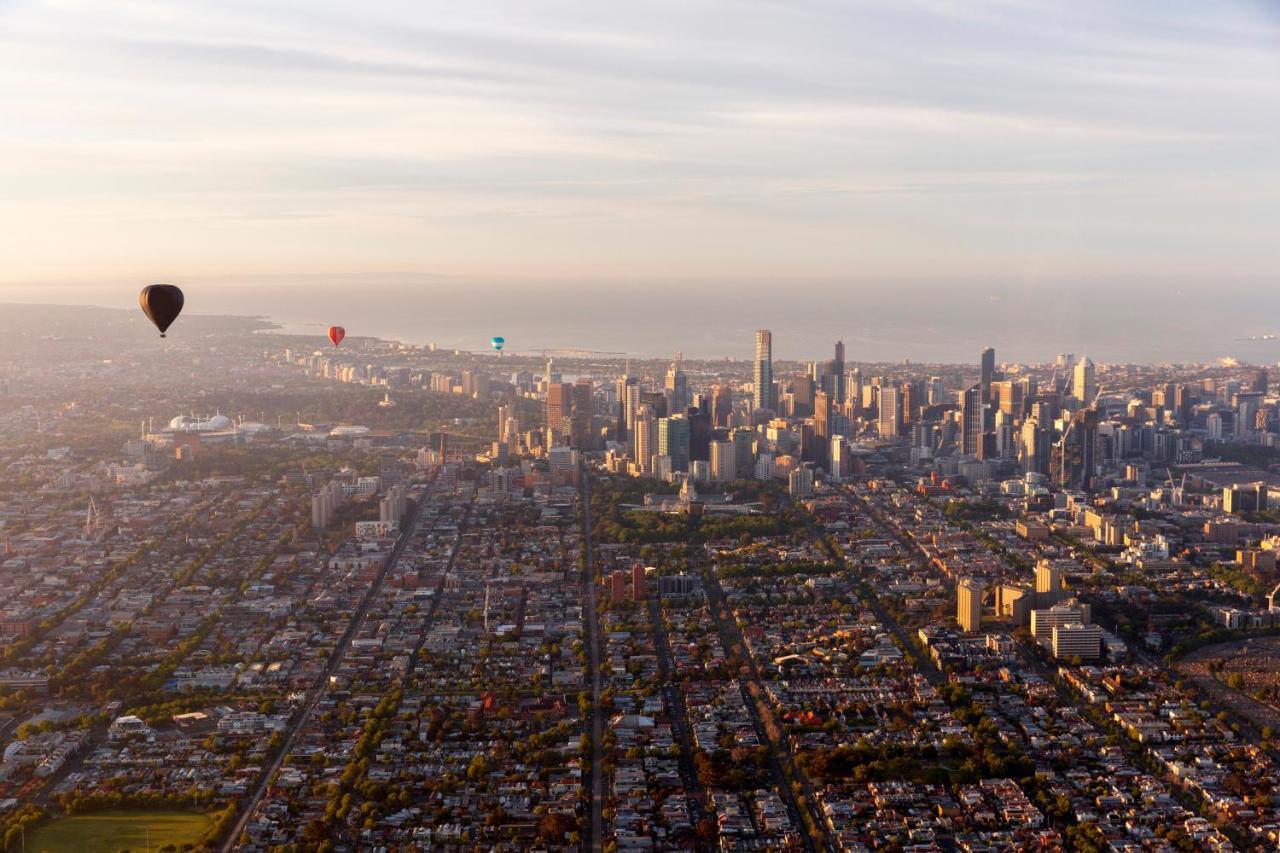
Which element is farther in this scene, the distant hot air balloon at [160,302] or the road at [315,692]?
the distant hot air balloon at [160,302]

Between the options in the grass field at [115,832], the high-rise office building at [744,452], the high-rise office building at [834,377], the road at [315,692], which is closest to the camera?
the grass field at [115,832]

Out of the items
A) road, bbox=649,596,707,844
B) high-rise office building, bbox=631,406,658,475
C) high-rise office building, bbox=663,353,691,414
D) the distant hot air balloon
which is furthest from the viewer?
high-rise office building, bbox=663,353,691,414

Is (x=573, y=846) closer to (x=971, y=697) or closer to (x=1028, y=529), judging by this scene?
(x=971, y=697)

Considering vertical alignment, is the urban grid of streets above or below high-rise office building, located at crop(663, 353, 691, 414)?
below

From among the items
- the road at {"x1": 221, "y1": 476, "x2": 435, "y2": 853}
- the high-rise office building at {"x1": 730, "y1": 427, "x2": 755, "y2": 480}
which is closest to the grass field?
the road at {"x1": 221, "y1": 476, "x2": 435, "y2": 853}

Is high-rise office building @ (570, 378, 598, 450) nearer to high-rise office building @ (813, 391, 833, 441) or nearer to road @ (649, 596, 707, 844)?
high-rise office building @ (813, 391, 833, 441)

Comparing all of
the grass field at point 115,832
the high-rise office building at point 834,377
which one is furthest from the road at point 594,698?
the high-rise office building at point 834,377

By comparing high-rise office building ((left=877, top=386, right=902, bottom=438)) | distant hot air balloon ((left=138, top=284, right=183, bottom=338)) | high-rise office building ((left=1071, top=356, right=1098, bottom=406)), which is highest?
distant hot air balloon ((left=138, top=284, right=183, bottom=338))

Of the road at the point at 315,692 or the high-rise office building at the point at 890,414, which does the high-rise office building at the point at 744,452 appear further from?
the road at the point at 315,692
